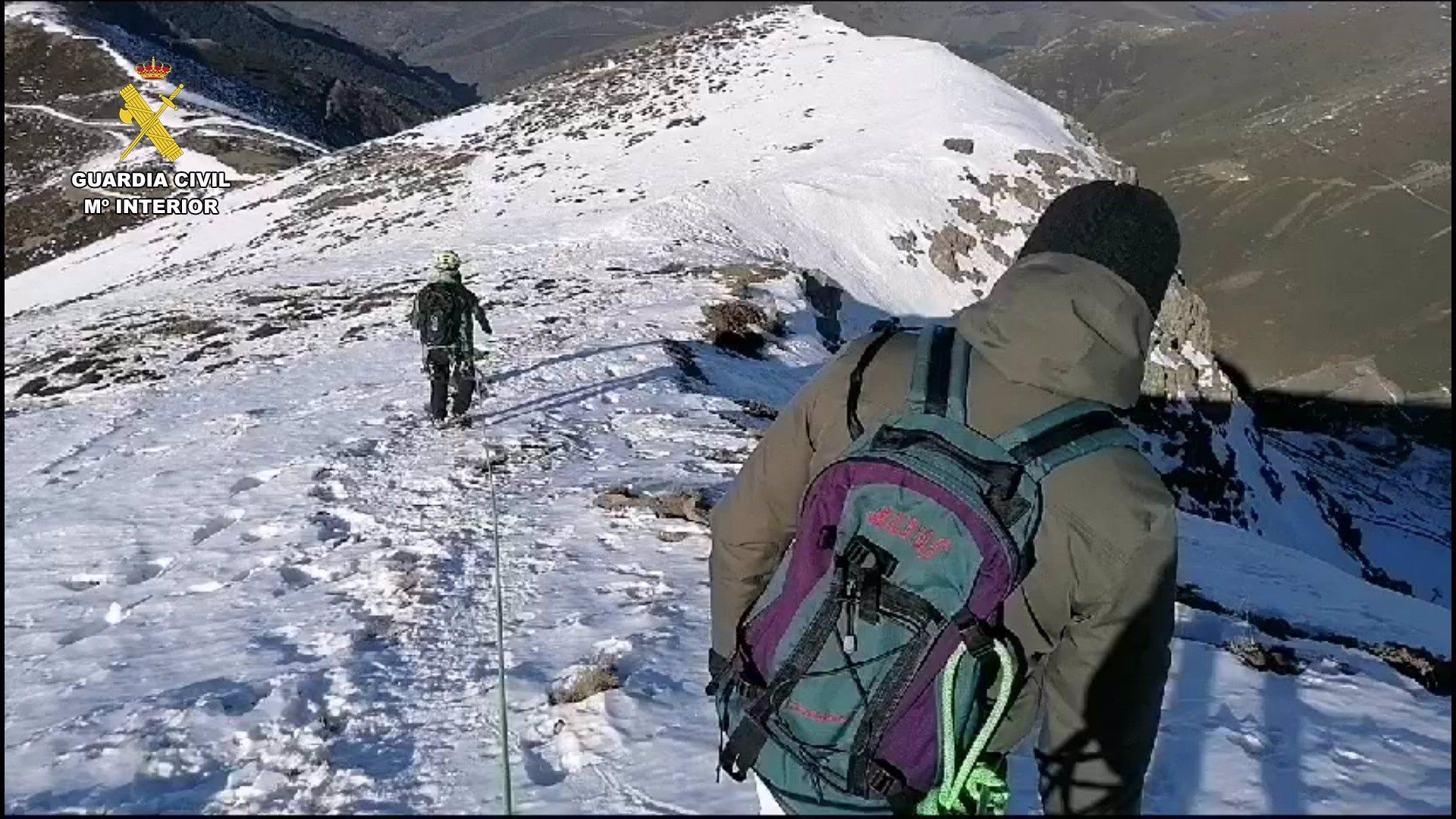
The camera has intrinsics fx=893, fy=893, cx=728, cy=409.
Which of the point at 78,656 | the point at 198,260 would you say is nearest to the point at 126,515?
the point at 78,656

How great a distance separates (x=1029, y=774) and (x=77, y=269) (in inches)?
1659

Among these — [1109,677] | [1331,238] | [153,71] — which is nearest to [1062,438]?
[1109,677]

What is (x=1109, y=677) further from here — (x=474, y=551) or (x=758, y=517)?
(x=474, y=551)

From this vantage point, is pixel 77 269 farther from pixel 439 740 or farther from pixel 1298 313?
pixel 1298 313

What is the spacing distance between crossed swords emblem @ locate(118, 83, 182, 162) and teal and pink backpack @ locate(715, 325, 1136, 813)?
60.0 m

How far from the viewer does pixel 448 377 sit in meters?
11.5

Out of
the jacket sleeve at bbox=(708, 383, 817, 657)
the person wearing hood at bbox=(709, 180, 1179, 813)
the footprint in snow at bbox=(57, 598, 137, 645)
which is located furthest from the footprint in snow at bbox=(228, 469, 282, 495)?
the person wearing hood at bbox=(709, 180, 1179, 813)

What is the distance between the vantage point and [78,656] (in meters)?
6.55

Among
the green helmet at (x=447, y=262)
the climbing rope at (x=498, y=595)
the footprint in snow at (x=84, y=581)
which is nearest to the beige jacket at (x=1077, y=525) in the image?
the climbing rope at (x=498, y=595)

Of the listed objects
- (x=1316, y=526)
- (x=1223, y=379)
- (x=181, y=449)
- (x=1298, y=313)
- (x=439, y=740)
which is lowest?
(x=1298, y=313)

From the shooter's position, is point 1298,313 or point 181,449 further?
point 1298,313

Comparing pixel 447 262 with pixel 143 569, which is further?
pixel 447 262

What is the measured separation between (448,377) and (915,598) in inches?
399

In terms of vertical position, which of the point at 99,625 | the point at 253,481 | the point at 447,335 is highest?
the point at 447,335
